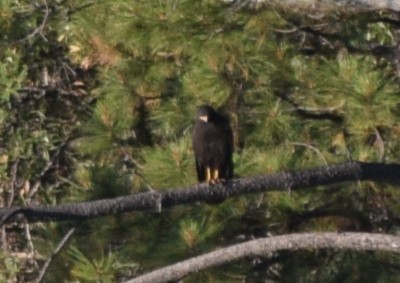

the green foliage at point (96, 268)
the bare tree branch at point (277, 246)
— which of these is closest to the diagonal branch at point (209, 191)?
the bare tree branch at point (277, 246)

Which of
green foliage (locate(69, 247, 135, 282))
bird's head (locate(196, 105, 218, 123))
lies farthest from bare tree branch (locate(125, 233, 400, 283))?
bird's head (locate(196, 105, 218, 123))

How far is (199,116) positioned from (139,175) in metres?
0.35

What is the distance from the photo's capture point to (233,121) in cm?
569

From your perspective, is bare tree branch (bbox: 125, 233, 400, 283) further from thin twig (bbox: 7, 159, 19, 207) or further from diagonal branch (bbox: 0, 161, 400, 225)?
thin twig (bbox: 7, 159, 19, 207)

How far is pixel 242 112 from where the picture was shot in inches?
224

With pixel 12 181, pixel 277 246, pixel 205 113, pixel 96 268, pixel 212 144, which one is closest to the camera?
pixel 277 246

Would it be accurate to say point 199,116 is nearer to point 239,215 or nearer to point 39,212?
point 239,215

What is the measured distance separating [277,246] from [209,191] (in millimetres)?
243

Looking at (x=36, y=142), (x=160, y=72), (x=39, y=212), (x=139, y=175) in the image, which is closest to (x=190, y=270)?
(x=39, y=212)

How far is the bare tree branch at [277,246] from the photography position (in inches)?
167

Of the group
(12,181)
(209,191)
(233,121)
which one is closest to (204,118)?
(233,121)

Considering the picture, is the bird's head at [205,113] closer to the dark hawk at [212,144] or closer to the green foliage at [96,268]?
the dark hawk at [212,144]

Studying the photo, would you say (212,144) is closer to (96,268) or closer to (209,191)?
(96,268)

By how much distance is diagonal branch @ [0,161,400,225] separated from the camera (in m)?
4.06
